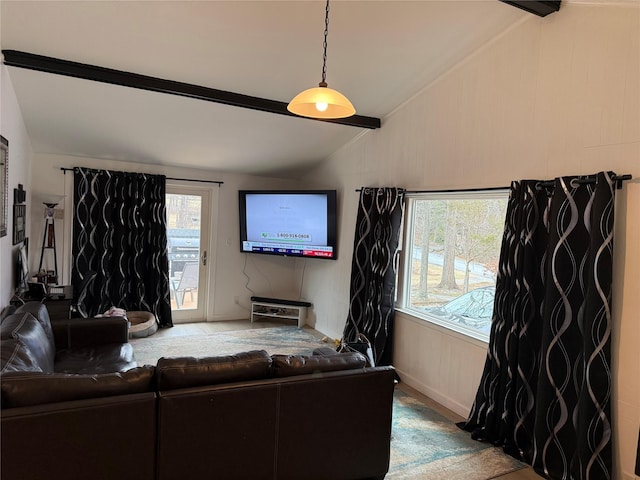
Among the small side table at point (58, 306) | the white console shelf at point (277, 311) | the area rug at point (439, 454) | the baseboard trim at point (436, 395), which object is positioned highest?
the small side table at point (58, 306)

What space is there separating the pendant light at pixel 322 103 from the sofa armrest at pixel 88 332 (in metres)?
2.33

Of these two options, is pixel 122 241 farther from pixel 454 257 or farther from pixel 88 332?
pixel 454 257

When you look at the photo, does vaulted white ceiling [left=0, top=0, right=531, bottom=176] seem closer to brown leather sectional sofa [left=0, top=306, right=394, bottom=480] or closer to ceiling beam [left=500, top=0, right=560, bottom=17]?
ceiling beam [left=500, top=0, right=560, bottom=17]

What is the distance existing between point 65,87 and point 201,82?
110 cm

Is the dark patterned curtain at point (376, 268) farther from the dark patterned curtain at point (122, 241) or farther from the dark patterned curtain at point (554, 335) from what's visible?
the dark patterned curtain at point (122, 241)

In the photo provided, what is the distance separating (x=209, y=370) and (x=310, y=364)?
1.68ft

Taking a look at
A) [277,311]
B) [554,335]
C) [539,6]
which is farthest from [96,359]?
[539,6]

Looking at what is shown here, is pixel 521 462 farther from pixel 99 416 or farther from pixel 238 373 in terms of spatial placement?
pixel 99 416

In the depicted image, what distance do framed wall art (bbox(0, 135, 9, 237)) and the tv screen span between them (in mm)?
2867

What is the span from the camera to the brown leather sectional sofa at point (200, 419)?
1.70 metres

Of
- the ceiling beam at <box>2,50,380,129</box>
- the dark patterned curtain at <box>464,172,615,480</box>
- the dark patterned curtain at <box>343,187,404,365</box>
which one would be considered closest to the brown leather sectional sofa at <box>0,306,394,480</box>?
the dark patterned curtain at <box>464,172,615,480</box>

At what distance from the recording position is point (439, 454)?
2.72m

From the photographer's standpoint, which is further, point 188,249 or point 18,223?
point 188,249

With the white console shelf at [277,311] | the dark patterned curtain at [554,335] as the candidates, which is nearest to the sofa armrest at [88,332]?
the white console shelf at [277,311]
